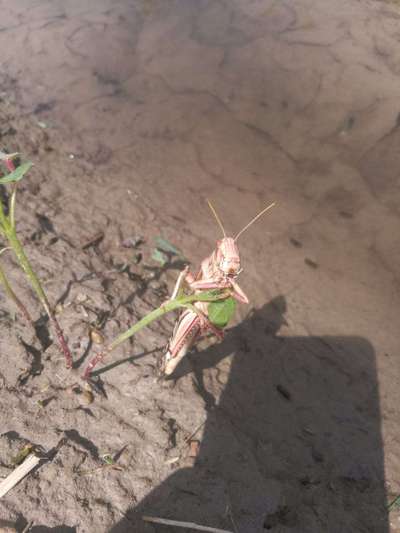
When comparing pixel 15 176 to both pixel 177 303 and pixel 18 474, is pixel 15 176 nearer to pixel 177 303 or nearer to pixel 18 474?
pixel 177 303

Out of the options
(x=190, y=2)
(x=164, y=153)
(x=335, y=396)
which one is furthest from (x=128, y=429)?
(x=190, y=2)

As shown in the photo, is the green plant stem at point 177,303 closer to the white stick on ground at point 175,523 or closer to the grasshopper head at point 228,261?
the grasshopper head at point 228,261

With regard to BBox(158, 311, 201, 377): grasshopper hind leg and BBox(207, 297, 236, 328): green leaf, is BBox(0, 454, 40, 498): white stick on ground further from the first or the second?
BBox(207, 297, 236, 328): green leaf

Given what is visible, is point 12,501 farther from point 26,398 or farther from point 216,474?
point 216,474

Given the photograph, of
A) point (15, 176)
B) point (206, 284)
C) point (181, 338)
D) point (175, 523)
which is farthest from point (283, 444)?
point (15, 176)

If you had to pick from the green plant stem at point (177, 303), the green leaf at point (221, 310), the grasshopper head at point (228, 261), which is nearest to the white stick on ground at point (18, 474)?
the green plant stem at point (177, 303)

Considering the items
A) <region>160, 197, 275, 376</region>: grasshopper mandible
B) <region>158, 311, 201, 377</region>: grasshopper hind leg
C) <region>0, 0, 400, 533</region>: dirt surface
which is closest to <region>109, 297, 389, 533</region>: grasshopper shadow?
<region>0, 0, 400, 533</region>: dirt surface
